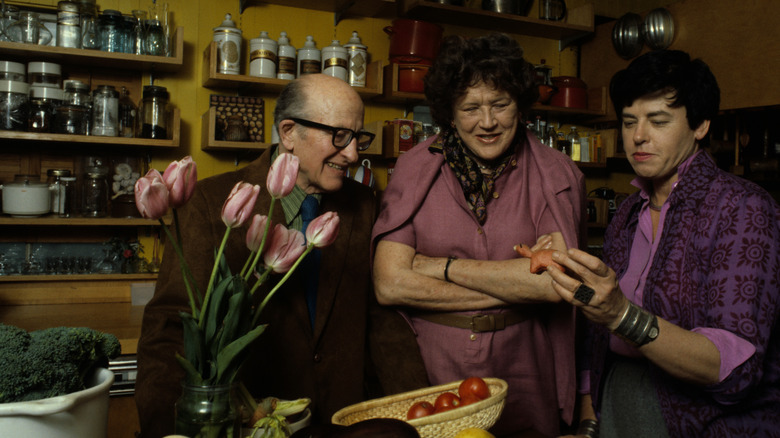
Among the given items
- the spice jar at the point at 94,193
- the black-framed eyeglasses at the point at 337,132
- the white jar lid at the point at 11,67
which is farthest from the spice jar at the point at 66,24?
the black-framed eyeglasses at the point at 337,132

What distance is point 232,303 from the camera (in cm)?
83

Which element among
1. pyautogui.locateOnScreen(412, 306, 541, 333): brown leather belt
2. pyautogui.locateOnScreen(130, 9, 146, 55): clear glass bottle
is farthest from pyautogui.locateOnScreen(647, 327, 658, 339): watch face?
pyautogui.locateOnScreen(130, 9, 146, 55): clear glass bottle

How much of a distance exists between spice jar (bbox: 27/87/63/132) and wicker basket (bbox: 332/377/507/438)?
7.94ft

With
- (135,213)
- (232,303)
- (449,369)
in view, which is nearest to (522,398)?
(449,369)

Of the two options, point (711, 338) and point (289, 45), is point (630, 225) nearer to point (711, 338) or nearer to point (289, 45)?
point (711, 338)

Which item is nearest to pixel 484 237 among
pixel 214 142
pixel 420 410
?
pixel 420 410

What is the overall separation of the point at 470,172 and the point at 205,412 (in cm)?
109

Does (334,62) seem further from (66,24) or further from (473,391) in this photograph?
(473,391)

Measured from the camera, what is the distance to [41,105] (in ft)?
9.04

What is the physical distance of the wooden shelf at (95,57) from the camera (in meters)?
2.71

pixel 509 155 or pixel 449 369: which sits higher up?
pixel 509 155

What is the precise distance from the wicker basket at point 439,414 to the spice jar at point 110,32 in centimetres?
248

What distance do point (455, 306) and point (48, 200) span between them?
218 cm

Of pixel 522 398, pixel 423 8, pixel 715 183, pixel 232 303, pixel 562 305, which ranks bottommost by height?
pixel 522 398
